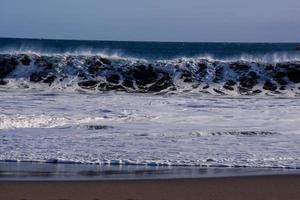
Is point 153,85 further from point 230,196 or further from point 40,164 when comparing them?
point 230,196

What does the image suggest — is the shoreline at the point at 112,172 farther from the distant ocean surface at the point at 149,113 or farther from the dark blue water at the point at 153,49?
the dark blue water at the point at 153,49

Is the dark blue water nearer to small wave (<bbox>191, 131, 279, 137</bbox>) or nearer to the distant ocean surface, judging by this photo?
the distant ocean surface

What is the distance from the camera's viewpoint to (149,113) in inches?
550

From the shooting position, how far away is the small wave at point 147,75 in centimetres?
2203

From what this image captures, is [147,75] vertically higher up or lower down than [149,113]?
higher up

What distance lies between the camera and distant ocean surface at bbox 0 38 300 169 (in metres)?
9.12

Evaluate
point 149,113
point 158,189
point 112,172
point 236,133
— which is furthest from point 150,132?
point 158,189

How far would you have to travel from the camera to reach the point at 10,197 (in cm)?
642

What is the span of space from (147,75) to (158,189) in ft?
56.6

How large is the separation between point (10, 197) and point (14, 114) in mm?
6829

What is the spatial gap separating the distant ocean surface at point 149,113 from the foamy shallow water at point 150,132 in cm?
1

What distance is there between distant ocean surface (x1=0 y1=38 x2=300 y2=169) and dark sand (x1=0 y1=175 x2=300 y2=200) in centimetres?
120

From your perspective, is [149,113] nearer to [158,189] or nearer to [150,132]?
[150,132]

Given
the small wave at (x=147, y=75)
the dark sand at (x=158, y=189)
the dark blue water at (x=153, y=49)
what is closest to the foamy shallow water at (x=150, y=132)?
the dark sand at (x=158, y=189)
